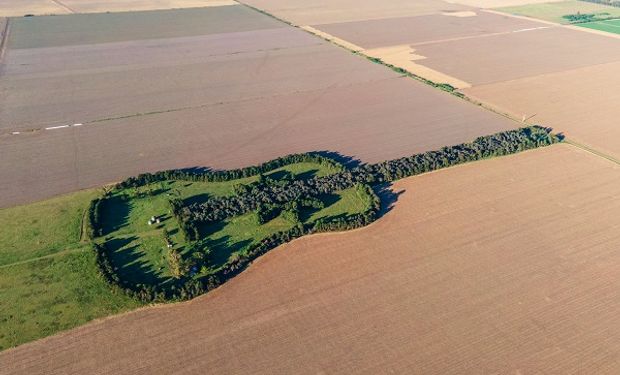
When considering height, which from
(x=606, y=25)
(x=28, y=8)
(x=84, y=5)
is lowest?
(x=28, y=8)

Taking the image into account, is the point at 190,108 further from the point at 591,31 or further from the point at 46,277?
the point at 591,31

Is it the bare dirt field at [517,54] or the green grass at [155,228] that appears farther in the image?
the bare dirt field at [517,54]

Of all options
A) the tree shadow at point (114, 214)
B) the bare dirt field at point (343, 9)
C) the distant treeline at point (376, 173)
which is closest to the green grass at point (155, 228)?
the tree shadow at point (114, 214)

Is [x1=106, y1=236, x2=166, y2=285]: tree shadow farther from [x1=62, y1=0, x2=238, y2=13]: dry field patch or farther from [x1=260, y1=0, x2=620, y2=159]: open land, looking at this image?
[x1=62, y1=0, x2=238, y2=13]: dry field patch

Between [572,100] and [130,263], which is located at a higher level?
[572,100]

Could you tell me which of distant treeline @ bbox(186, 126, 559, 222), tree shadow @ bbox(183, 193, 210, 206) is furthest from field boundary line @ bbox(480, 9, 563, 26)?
tree shadow @ bbox(183, 193, 210, 206)

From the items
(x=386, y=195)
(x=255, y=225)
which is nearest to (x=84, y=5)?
(x=255, y=225)

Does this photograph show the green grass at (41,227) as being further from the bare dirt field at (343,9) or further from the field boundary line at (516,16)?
the field boundary line at (516,16)
